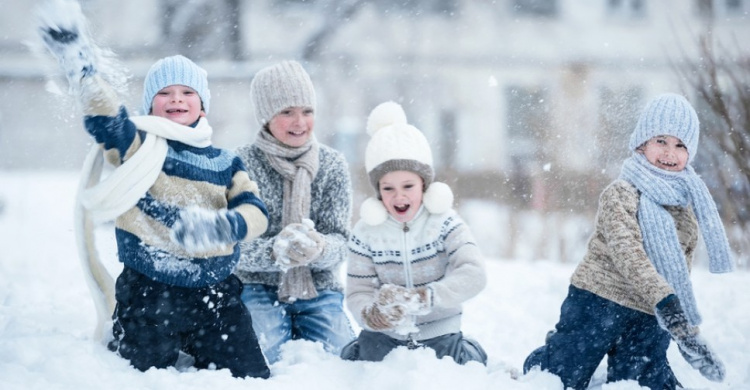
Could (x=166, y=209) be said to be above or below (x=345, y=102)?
below

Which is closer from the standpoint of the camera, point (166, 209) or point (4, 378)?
point (4, 378)

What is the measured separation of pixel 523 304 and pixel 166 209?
2.82 m

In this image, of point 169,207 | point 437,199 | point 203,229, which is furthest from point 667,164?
point 169,207

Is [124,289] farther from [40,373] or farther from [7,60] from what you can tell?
[7,60]

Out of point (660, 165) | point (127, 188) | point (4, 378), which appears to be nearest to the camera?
point (4, 378)

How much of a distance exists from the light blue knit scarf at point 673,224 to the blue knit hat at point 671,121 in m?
0.11

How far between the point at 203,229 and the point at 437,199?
918 mm

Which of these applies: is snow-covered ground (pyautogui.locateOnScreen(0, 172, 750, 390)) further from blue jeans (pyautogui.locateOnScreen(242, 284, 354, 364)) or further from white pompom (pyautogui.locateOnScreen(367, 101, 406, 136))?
white pompom (pyautogui.locateOnScreen(367, 101, 406, 136))

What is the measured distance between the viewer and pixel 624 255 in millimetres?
2742

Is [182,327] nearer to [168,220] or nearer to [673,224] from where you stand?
[168,220]

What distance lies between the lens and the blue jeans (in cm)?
323

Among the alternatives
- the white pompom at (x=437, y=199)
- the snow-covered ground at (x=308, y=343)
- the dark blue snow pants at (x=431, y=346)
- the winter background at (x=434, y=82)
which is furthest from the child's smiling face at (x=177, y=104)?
the winter background at (x=434, y=82)

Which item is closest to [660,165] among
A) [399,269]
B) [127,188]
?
[399,269]

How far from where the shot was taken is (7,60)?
7.79 m
